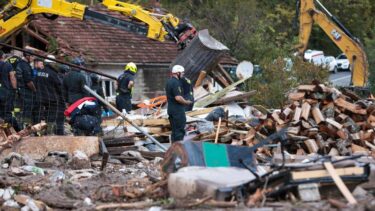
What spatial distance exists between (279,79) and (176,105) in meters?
8.54

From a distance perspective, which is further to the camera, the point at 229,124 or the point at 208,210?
the point at 229,124

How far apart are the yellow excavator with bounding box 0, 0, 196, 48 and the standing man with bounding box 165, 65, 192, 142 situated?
7.71 metres

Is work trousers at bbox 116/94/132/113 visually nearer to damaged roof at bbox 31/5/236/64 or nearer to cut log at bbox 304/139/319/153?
cut log at bbox 304/139/319/153

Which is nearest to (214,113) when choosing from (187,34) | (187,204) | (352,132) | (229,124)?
(229,124)

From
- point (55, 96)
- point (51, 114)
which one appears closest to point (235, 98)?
point (55, 96)

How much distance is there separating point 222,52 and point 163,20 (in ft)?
7.02

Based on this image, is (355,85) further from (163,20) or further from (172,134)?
(172,134)

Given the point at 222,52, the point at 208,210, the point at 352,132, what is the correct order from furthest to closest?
the point at 222,52 < the point at 352,132 < the point at 208,210

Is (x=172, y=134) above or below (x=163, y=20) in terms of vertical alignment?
below

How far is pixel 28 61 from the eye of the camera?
62.0 ft

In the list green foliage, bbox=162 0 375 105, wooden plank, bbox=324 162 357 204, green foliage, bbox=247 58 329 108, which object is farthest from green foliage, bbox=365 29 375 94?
wooden plank, bbox=324 162 357 204

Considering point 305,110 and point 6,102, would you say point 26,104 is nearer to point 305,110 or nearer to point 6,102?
point 6,102

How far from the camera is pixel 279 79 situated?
25.2 m

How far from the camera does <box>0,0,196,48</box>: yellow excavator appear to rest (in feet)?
79.8
